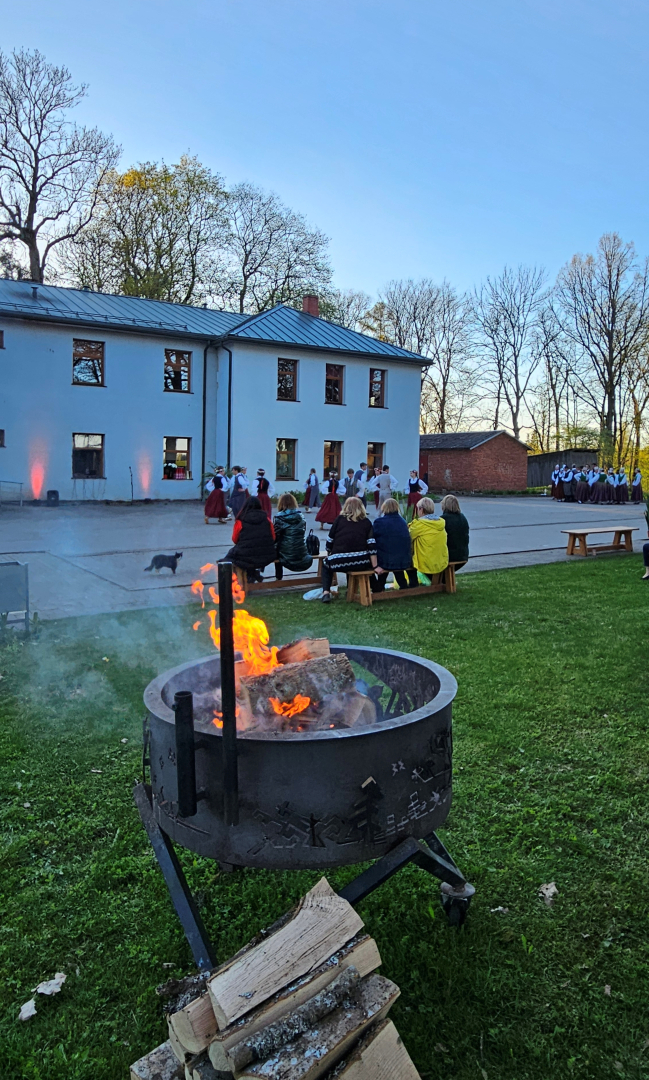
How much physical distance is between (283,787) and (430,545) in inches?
291

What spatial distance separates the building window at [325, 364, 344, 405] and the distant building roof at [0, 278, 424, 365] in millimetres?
994

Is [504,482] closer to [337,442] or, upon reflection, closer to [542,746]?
[337,442]

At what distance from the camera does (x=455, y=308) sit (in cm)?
5144

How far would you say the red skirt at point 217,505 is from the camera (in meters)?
19.1

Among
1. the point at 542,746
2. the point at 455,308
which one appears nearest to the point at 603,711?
the point at 542,746

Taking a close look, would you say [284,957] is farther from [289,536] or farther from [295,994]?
[289,536]

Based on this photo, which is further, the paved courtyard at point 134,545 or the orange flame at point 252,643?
the paved courtyard at point 134,545

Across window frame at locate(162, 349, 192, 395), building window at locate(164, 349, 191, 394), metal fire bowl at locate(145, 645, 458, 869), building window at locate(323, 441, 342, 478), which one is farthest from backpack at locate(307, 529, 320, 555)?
building window at locate(323, 441, 342, 478)

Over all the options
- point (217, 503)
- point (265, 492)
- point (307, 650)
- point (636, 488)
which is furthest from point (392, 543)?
point (636, 488)

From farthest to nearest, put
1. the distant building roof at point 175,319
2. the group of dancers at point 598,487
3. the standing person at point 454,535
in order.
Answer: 1. the group of dancers at point 598,487
2. the distant building roof at point 175,319
3. the standing person at point 454,535

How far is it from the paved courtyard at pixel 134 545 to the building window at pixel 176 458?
1.47m

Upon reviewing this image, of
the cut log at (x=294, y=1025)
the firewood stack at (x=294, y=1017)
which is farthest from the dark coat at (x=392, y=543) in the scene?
the cut log at (x=294, y=1025)

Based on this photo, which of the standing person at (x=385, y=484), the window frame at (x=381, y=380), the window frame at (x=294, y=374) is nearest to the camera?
the standing person at (x=385, y=484)

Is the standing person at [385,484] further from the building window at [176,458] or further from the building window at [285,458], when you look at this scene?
the building window at [176,458]
